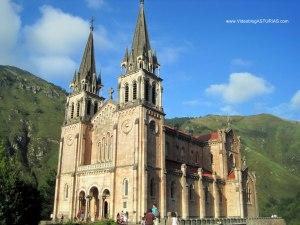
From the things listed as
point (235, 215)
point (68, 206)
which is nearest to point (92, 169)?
point (68, 206)

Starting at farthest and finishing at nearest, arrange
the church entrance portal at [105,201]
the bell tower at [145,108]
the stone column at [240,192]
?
the stone column at [240,192] → the church entrance portal at [105,201] → the bell tower at [145,108]

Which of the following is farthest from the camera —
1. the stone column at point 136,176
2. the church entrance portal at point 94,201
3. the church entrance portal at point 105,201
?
the church entrance portal at point 94,201

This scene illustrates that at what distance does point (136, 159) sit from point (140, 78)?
40.2 ft

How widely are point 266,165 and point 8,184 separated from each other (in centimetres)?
13532

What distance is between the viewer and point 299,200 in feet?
330

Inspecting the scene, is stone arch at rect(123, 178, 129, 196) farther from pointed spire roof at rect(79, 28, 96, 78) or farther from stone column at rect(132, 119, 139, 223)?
pointed spire roof at rect(79, 28, 96, 78)

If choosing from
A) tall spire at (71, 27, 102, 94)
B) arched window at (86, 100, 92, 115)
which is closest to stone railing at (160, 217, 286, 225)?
arched window at (86, 100, 92, 115)

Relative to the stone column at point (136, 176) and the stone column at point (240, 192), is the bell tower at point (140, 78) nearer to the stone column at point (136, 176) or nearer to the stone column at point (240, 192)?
the stone column at point (136, 176)

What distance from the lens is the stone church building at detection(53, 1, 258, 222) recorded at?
49.3 meters

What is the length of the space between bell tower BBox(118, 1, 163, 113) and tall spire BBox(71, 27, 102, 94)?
9.13m

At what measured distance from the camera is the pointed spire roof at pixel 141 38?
56.6m

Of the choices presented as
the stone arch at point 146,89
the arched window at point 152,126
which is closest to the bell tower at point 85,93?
the stone arch at point 146,89

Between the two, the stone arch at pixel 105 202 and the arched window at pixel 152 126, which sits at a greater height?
the arched window at pixel 152 126

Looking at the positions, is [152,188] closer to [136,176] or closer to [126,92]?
[136,176]
